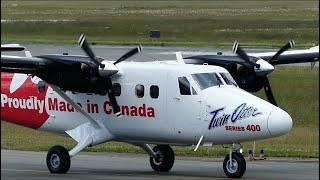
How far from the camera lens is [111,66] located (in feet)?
90.9

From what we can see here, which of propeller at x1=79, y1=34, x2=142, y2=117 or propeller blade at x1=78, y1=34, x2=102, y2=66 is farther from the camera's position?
propeller at x1=79, y1=34, x2=142, y2=117

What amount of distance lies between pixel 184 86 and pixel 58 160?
3.44m

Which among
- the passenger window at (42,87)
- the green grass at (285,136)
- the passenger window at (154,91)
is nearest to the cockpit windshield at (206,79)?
the passenger window at (154,91)

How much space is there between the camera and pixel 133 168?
29.4 meters

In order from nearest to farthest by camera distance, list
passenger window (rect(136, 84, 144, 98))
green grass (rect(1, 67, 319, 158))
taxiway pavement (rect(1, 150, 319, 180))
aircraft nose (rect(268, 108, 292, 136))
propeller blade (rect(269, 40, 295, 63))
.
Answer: aircraft nose (rect(268, 108, 292, 136)) → taxiway pavement (rect(1, 150, 319, 180)) → passenger window (rect(136, 84, 144, 98)) → propeller blade (rect(269, 40, 295, 63)) → green grass (rect(1, 67, 319, 158))

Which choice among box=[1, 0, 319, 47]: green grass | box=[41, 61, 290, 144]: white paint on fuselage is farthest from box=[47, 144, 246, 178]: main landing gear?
box=[1, 0, 319, 47]: green grass

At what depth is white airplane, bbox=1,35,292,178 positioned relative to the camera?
26.4m

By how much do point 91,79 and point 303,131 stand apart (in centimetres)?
1142

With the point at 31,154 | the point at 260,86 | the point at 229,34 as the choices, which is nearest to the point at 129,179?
the point at 260,86

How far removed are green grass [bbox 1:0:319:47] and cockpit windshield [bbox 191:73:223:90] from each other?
457cm

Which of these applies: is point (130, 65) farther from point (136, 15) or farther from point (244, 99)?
point (136, 15)

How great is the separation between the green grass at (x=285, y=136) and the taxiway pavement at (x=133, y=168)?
4.59ft

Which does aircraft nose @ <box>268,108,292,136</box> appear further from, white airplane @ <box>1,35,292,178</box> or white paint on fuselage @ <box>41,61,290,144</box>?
white paint on fuselage @ <box>41,61,290,144</box>

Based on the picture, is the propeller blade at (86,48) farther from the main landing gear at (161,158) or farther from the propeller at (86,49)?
the main landing gear at (161,158)
